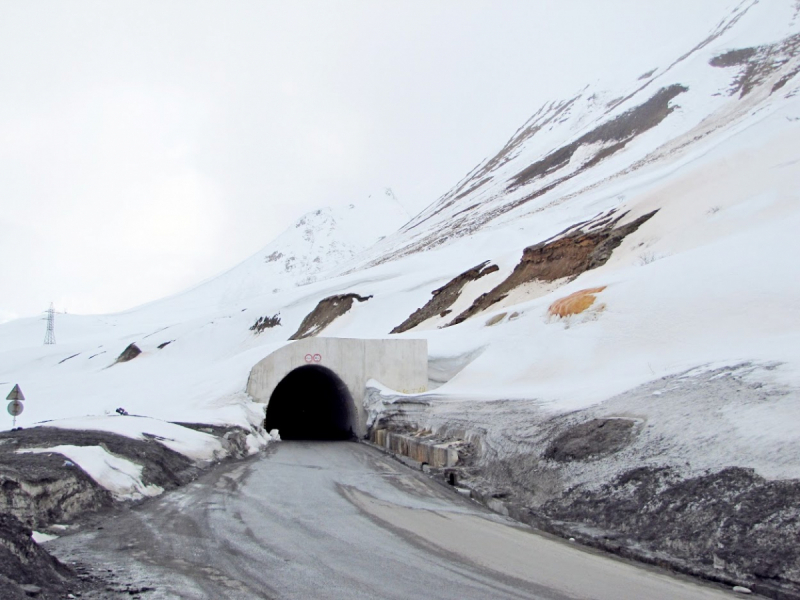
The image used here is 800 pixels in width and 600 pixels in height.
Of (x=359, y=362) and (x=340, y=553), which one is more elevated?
(x=359, y=362)

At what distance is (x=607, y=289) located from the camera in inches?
795

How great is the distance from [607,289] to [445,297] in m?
19.0

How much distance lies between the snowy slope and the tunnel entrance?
10.3 ft

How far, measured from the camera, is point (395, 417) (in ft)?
67.6

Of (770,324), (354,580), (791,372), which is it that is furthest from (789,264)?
(354,580)

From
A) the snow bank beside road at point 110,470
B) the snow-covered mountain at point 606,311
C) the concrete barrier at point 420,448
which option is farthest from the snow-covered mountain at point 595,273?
the snow bank beside road at point 110,470

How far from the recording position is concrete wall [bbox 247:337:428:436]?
2380cm

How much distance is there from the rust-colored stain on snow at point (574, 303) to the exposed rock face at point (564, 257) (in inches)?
A: 361

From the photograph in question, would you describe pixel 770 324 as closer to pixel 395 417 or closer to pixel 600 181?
pixel 395 417

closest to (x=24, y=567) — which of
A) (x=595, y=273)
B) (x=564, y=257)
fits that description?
(x=595, y=273)

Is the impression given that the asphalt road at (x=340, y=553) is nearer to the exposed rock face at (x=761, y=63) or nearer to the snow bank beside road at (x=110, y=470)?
the snow bank beside road at (x=110, y=470)

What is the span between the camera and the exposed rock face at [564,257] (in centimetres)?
3078

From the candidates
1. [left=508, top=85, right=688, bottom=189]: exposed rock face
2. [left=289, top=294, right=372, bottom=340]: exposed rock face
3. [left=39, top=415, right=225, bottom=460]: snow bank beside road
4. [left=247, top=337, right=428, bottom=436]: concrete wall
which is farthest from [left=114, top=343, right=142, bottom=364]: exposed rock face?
[left=508, top=85, right=688, bottom=189]: exposed rock face

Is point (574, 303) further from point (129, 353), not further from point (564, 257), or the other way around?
point (129, 353)
